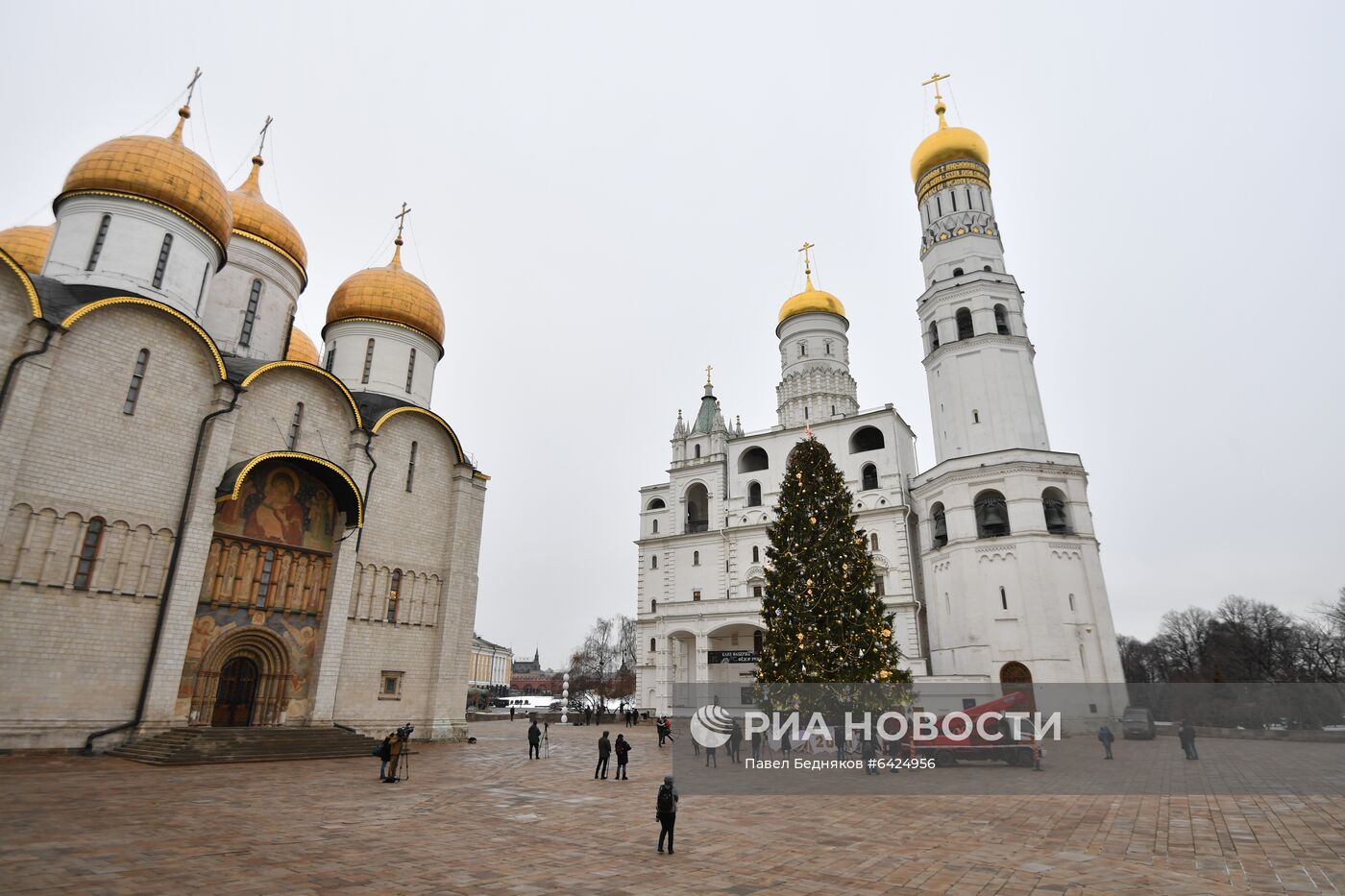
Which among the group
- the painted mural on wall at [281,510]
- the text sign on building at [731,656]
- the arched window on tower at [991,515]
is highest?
the arched window on tower at [991,515]

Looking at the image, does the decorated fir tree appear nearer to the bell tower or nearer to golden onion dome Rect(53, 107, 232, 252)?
the bell tower

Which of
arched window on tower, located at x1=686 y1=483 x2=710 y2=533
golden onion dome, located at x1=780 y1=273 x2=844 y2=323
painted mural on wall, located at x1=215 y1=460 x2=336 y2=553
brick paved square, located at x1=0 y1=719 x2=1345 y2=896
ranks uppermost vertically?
golden onion dome, located at x1=780 y1=273 x2=844 y2=323

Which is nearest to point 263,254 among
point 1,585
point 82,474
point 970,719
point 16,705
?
point 82,474

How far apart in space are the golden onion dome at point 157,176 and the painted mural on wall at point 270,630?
10.6 meters

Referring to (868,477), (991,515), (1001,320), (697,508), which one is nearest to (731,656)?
(697,508)

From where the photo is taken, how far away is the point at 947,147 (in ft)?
111

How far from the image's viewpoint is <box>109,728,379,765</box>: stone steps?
14.3m

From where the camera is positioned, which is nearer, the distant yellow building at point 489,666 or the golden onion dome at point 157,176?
the golden onion dome at point 157,176

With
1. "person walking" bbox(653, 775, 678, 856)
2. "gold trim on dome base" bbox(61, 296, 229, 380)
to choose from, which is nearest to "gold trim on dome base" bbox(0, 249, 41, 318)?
"gold trim on dome base" bbox(61, 296, 229, 380)

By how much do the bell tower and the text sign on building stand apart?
8177 millimetres

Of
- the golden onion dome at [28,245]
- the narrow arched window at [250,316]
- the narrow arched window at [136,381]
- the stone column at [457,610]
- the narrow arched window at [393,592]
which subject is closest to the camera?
the narrow arched window at [136,381]

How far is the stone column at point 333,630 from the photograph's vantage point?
731 inches

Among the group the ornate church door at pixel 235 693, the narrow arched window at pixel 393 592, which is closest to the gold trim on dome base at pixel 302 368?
the narrow arched window at pixel 393 592

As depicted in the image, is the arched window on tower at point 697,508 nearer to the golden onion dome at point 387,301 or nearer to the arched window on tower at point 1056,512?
the arched window on tower at point 1056,512
